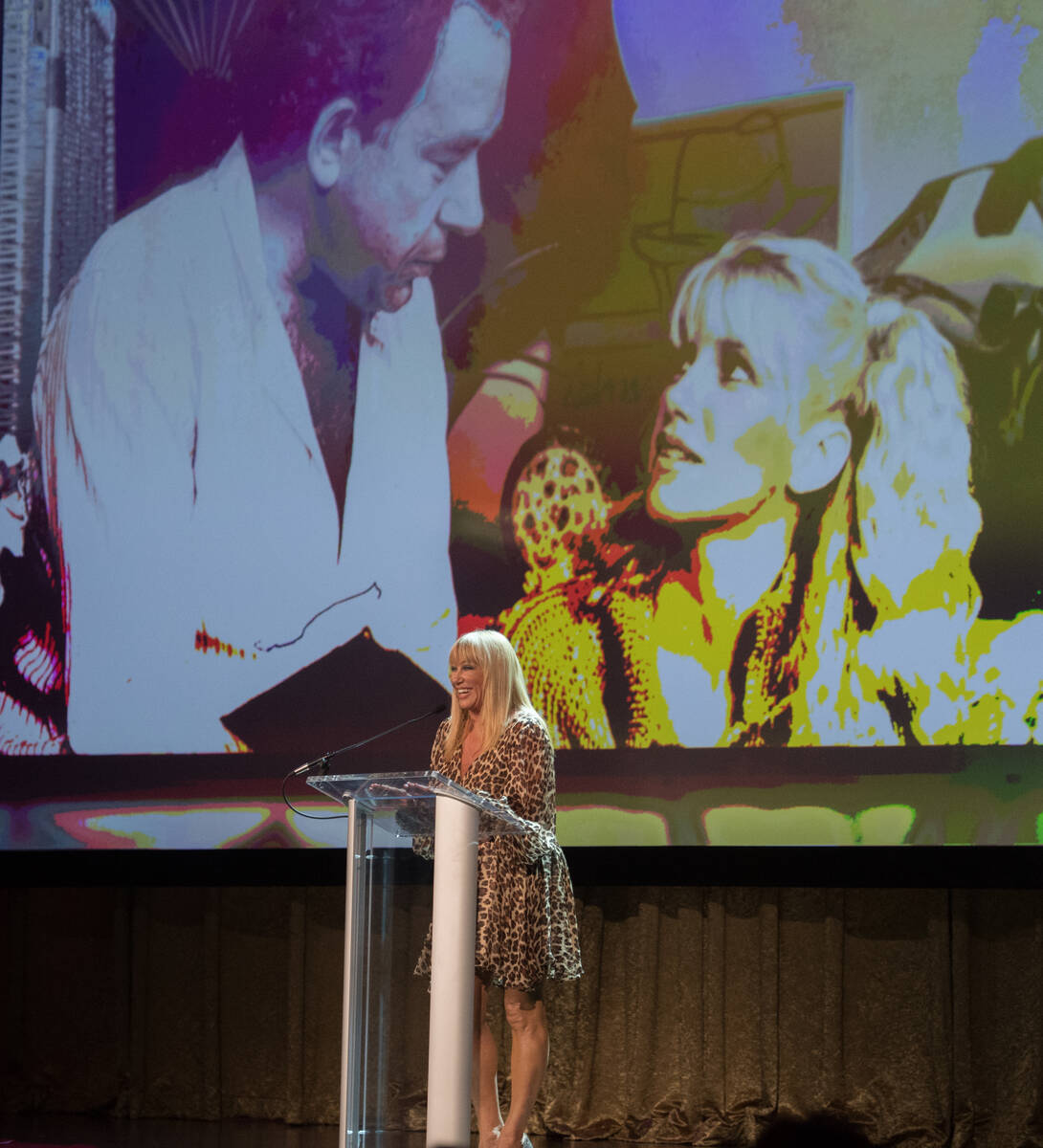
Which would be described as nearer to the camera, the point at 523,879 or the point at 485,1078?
the point at 485,1078

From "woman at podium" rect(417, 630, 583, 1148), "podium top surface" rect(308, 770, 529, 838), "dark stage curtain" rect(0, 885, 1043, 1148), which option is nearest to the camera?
"podium top surface" rect(308, 770, 529, 838)

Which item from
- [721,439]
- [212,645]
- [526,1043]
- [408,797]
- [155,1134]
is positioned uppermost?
[721,439]

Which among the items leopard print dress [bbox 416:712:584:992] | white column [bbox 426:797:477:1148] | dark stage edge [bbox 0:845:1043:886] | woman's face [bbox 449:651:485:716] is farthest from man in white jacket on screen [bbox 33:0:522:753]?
white column [bbox 426:797:477:1148]

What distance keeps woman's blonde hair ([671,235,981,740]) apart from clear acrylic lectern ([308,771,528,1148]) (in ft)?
4.71

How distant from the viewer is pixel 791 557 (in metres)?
4.05

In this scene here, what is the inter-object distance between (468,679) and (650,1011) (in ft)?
5.63

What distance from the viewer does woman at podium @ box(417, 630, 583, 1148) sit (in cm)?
313

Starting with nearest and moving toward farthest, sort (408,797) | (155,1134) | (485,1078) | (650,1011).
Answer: (408,797) → (485,1078) → (650,1011) → (155,1134)

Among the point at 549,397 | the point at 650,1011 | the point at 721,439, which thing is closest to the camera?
the point at 721,439

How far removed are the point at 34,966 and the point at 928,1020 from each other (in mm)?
3299

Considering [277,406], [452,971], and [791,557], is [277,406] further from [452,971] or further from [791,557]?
[452,971]

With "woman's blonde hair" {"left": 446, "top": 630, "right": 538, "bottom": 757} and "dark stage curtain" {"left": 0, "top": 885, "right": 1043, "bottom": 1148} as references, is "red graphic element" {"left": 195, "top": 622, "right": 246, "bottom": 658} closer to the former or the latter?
"dark stage curtain" {"left": 0, "top": 885, "right": 1043, "bottom": 1148}

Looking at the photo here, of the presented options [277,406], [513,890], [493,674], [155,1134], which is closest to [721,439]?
[493,674]

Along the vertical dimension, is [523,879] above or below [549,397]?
below
